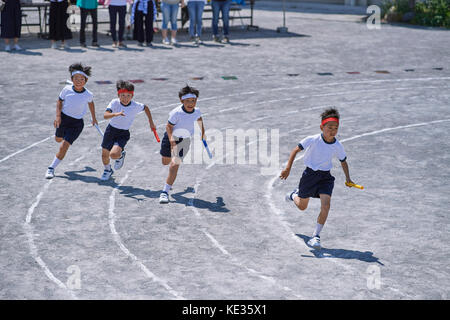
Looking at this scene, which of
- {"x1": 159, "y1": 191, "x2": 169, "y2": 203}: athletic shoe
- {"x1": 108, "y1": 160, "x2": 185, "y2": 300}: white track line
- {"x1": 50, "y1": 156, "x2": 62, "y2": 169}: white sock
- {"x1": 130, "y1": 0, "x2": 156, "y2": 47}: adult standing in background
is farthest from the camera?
{"x1": 130, "y1": 0, "x2": 156, "y2": 47}: adult standing in background

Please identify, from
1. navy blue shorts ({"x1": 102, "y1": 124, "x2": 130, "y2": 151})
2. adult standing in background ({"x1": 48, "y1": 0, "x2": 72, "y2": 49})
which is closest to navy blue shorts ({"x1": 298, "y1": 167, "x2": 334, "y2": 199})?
navy blue shorts ({"x1": 102, "y1": 124, "x2": 130, "y2": 151})

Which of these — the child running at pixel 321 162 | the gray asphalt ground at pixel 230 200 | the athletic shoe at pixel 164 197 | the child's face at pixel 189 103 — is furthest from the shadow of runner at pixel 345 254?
the child's face at pixel 189 103

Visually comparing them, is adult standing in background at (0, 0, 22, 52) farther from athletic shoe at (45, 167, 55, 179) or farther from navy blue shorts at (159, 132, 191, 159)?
navy blue shorts at (159, 132, 191, 159)

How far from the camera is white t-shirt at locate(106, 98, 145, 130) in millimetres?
11539

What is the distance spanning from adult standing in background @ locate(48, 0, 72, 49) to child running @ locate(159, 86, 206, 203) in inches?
529

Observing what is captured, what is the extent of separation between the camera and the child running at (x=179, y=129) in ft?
35.4

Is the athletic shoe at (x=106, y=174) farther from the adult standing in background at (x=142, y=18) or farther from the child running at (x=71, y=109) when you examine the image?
the adult standing in background at (x=142, y=18)
